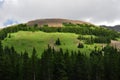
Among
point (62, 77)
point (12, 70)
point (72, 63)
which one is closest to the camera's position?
point (62, 77)

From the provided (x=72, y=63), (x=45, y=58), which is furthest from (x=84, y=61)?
(x=45, y=58)

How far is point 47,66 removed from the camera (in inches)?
5837

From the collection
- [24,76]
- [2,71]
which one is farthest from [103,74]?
[2,71]

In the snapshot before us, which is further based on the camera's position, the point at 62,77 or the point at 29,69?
the point at 29,69

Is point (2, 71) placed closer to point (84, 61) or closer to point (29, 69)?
point (29, 69)

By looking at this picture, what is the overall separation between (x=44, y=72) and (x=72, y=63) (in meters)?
14.1

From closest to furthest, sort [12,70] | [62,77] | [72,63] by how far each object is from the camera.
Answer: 1. [62,77]
2. [12,70]
3. [72,63]

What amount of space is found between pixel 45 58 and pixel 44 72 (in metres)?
6.19

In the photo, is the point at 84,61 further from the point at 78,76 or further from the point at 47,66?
the point at 47,66

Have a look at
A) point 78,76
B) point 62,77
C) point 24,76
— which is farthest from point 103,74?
point 24,76

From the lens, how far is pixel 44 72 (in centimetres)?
15112

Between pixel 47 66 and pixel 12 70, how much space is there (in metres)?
14.8

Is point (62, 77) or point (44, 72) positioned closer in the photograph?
point (62, 77)

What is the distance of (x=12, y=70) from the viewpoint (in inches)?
5714
